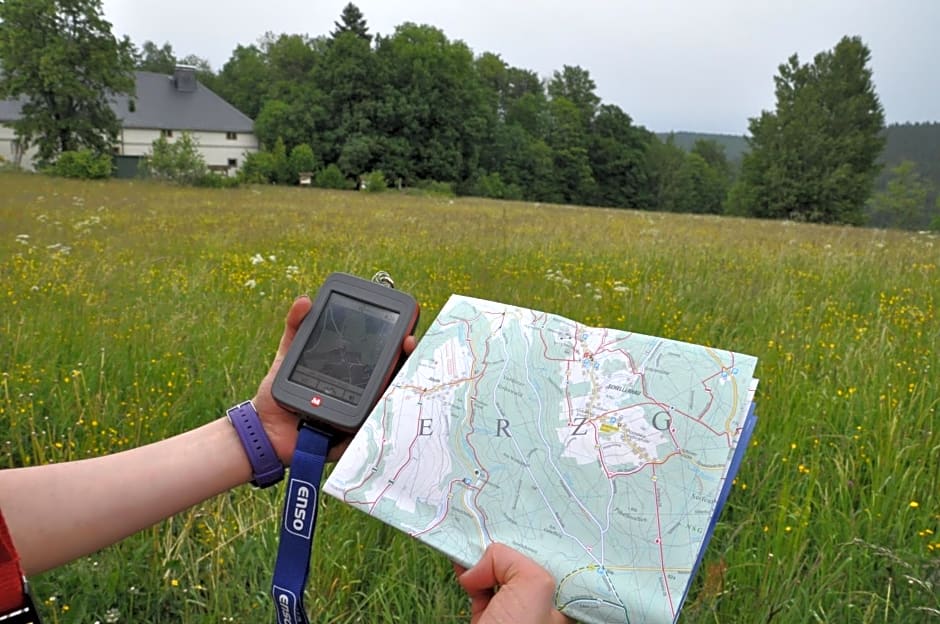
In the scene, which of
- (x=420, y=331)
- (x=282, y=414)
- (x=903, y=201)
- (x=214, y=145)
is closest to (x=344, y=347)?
(x=282, y=414)

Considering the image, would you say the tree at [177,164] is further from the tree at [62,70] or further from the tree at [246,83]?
the tree at [246,83]

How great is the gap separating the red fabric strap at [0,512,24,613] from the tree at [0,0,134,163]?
138 feet

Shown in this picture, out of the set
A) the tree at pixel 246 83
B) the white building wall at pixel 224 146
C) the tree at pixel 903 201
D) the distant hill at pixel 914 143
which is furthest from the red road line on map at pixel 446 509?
the distant hill at pixel 914 143

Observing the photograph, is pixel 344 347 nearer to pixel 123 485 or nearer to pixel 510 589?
pixel 123 485

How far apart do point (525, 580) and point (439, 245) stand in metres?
6.64

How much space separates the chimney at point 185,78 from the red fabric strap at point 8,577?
62161 mm

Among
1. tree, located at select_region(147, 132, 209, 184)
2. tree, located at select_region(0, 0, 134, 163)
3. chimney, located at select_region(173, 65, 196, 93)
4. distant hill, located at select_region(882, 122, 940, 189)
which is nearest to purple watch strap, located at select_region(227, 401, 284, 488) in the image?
tree, located at select_region(147, 132, 209, 184)

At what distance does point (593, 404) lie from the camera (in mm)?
1259

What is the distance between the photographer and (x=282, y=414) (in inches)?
64.7

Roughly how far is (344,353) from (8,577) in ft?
2.56

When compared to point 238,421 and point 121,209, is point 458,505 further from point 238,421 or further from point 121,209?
point 121,209

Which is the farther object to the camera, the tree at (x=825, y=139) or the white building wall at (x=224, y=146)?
the white building wall at (x=224, y=146)

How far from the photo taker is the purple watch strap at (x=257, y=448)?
61.6 inches

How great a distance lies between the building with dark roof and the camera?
51.3 meters
